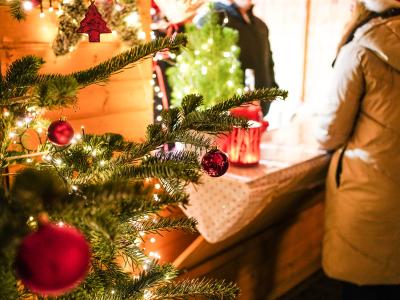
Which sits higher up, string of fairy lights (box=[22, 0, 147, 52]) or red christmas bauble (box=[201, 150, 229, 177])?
string of fairy lights (box=[22, 0, 147, 52])

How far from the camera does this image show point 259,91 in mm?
858

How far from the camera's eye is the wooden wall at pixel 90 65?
1.23m

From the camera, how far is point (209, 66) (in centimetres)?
184

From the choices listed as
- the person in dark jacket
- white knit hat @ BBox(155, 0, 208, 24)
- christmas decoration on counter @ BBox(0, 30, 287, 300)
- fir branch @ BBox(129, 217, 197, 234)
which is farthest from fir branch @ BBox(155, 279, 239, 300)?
the person in dark jacket

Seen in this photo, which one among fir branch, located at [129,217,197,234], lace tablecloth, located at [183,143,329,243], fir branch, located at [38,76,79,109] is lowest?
lace tablecloth, located at [183,143,329,243]

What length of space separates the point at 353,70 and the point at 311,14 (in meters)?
1.71

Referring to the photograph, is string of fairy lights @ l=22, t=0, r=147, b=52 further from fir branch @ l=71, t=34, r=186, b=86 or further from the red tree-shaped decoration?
fir branch @ l=71, t=34, r=186, b=86

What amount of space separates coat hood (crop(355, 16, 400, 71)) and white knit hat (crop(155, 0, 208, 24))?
754mm

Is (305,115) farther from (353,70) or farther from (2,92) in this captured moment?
(2,92)

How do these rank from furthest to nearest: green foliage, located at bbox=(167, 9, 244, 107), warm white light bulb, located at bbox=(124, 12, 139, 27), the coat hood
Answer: green foliage, located at bbox=(167, 9, 244, 107) → the coat hood → warm white light bulb, located at bbox=(124, 12, 139, 27)

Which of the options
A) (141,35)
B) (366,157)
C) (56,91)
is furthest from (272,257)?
(56,91)

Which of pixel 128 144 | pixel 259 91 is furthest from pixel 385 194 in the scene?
pixel 128 144

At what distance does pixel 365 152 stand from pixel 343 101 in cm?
25

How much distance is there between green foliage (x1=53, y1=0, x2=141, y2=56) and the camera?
120 cm
